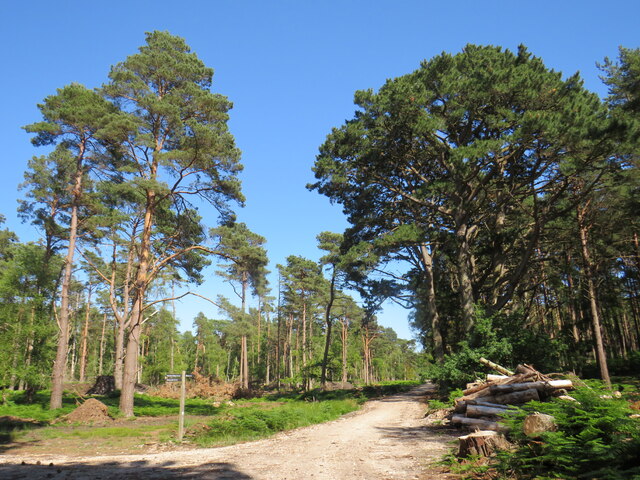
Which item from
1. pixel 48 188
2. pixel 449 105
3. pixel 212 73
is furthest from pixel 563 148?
pixel 48 188

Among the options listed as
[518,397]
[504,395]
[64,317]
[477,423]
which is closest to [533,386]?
[518,397]

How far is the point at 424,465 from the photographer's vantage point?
679cm

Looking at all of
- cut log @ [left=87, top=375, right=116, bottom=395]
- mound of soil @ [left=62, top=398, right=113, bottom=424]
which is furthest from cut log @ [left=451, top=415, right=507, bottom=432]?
cut log @ [left=87, top=375, right=116, bottom=395]

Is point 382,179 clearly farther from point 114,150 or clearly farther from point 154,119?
point 114,150

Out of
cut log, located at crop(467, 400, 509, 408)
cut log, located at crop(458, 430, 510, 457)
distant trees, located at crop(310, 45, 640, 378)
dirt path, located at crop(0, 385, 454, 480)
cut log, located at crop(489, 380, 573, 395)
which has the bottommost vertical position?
dirt path, located at crop(0, 385, 454, 480)

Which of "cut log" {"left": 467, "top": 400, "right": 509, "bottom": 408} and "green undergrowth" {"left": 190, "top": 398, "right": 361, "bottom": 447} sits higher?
"cut log" {"left": 467, "top": 400, "right": 509, "bottom": 408}

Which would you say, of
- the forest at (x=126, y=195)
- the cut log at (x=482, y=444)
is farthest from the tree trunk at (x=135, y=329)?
the cut log at (x=482, y=444)

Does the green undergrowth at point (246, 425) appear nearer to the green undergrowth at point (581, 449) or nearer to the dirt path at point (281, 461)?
the dirt path at point (281, 461)

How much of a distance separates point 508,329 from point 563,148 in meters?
7.65

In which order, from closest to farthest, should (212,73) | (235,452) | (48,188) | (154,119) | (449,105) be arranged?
(235,452) → (449,105) → (154,119) → (212,73) → (48,188)

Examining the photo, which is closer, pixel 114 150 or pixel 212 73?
pixel 114 150

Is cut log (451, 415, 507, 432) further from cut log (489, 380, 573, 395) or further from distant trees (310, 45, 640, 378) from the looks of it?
distant trees (310, 45, 640, 378)

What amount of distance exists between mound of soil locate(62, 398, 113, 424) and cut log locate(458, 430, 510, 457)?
15.0m

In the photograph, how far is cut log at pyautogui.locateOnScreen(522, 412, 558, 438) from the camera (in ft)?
19.9
